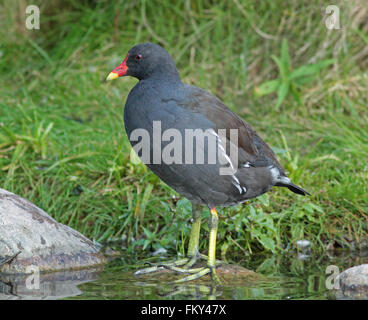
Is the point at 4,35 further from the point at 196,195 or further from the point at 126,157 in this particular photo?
the point at 196,195

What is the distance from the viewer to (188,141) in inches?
146

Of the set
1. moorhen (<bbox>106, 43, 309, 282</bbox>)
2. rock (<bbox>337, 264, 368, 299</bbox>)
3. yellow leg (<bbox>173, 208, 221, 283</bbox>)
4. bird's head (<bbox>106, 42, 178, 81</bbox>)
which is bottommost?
rock (<bbox>337, 264, 368, 299</bbox>)

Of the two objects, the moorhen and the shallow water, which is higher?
the moorhen

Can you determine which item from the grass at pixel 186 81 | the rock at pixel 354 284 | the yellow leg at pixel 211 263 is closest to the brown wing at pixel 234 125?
the yellow leg at pixel 211 263

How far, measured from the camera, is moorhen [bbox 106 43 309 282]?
12.2ft

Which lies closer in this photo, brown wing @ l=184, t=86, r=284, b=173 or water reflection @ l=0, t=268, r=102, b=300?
water reflection @ l=0, t=268, r=102, b=300

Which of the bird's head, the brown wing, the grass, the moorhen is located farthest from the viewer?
the grass

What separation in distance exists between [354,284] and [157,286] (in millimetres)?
1190

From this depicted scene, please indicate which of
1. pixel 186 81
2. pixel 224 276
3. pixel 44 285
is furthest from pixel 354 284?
pixel 186 81

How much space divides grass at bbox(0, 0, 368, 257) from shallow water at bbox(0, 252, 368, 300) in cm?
47

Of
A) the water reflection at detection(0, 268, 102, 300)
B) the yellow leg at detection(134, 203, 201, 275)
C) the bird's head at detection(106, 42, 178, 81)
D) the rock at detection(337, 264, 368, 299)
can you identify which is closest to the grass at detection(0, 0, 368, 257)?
the yellow leg at detection(134, 203, 201, 275)

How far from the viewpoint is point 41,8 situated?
8.38 metres

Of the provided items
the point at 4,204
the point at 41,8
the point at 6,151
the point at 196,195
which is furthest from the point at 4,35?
the point at 196,195

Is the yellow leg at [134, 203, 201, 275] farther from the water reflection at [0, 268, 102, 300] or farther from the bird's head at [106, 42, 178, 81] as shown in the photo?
the bird's head at [106, 42, 178, 81]
